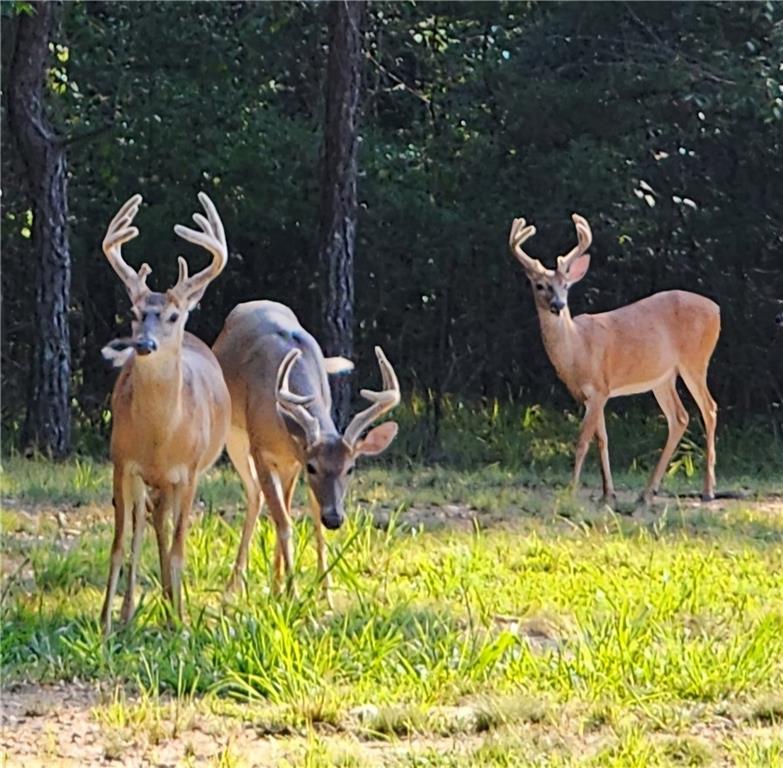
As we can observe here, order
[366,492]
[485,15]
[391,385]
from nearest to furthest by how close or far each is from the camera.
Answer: [391,385]
[366,492]
[485,15]

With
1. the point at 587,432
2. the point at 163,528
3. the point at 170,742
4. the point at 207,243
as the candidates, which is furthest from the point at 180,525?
the point at 587,432

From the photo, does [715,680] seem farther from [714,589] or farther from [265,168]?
[265,168]

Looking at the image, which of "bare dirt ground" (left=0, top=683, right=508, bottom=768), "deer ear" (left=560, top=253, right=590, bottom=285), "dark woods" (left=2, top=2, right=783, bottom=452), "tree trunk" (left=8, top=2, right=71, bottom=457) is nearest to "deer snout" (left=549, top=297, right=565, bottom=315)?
"deer ear" (left=560, top=253, right=590, bottom=285)

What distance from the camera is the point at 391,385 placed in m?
6.90

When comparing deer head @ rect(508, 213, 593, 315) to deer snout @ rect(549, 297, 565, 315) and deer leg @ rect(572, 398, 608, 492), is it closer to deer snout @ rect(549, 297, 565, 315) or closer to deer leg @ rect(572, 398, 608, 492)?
deer snout @ rect(549, 297, 565, 315)

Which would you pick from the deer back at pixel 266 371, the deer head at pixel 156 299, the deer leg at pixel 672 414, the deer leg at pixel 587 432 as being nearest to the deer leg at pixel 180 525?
the deer head at pixel 156 299

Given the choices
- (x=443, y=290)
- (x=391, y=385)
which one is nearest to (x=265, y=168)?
(x=443, y=290)

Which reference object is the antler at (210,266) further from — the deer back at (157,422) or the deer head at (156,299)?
the deer back at (157,422)

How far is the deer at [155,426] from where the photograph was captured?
247 inches

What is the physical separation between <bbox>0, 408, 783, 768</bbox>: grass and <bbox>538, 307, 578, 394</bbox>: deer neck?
8.61 ft

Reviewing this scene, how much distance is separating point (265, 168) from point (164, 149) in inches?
30.3

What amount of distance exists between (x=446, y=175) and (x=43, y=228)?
348 centimetres

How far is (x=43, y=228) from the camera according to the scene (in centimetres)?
1220

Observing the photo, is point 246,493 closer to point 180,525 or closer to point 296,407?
point 296,407
